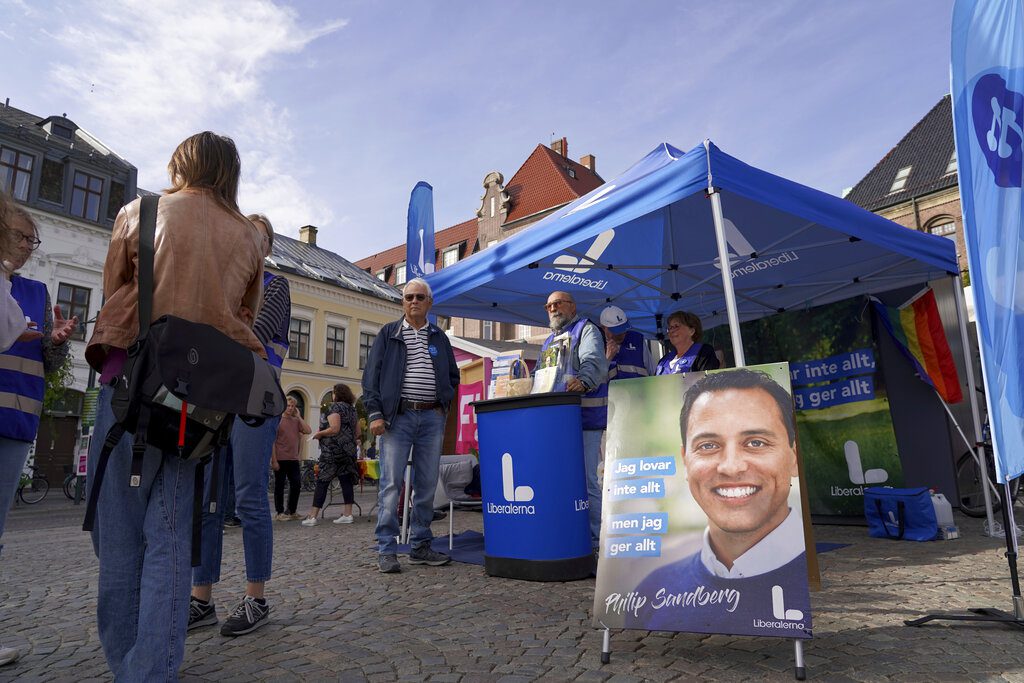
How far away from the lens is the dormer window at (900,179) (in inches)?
1137

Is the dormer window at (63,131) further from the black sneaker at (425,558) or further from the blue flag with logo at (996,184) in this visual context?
the blue flag with logo at (996,184)

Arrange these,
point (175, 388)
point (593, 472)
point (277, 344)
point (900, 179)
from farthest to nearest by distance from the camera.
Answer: point (900, 179) → point (593, 472) → point (277, 344) → point (175, 388)

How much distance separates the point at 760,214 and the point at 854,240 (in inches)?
35.7

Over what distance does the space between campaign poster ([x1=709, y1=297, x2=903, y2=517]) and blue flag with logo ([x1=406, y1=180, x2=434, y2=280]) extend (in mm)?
4575

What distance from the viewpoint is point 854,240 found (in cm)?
611

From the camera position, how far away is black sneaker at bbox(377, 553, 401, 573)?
15.3ft

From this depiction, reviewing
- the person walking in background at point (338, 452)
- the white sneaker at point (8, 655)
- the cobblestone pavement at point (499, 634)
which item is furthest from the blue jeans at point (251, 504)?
the person walking in background at point (338, 452)

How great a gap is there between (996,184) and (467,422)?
9.96 meters

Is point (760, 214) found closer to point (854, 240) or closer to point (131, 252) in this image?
point (854, 240)

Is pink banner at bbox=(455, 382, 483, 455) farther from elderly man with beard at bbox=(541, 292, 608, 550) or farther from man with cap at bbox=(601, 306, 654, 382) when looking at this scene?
elderly man with beard at bbox=(541, 292, 608, 550)

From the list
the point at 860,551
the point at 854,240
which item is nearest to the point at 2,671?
the point at 860,551

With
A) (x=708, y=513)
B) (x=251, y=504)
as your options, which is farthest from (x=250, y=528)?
(x=708, y=513)

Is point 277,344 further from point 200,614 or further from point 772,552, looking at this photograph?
point 772,552

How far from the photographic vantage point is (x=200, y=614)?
10.3 ft
